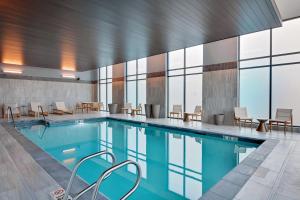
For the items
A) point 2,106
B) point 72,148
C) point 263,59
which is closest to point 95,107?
point 2,106

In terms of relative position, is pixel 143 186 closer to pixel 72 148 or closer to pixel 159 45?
pixel 72 148

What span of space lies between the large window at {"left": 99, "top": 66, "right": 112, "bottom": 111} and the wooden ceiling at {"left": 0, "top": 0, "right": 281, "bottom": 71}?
8.11m

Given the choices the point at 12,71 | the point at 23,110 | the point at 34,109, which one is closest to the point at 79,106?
the point at 23,110

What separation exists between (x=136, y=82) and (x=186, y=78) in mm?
3842

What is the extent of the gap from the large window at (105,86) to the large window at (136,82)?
226 centimetres

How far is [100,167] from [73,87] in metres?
11.2

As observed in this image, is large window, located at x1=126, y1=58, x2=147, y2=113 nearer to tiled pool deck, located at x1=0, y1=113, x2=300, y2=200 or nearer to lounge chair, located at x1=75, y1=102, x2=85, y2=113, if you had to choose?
lounge chair, located at x1=75, y1=102, x2=85, y2=113

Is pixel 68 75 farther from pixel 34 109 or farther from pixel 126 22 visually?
pixel 126 22

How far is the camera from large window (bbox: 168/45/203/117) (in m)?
9.06

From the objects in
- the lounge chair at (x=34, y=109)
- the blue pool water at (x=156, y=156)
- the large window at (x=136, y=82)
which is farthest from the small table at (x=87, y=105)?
the blue pool water at (x=156, y=156)

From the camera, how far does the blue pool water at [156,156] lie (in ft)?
10.3

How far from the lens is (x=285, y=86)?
632 centimetres

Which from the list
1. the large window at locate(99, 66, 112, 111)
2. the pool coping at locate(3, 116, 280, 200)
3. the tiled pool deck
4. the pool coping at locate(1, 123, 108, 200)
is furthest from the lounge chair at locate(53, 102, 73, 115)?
the tiled pool deck

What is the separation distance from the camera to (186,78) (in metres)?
9.46
